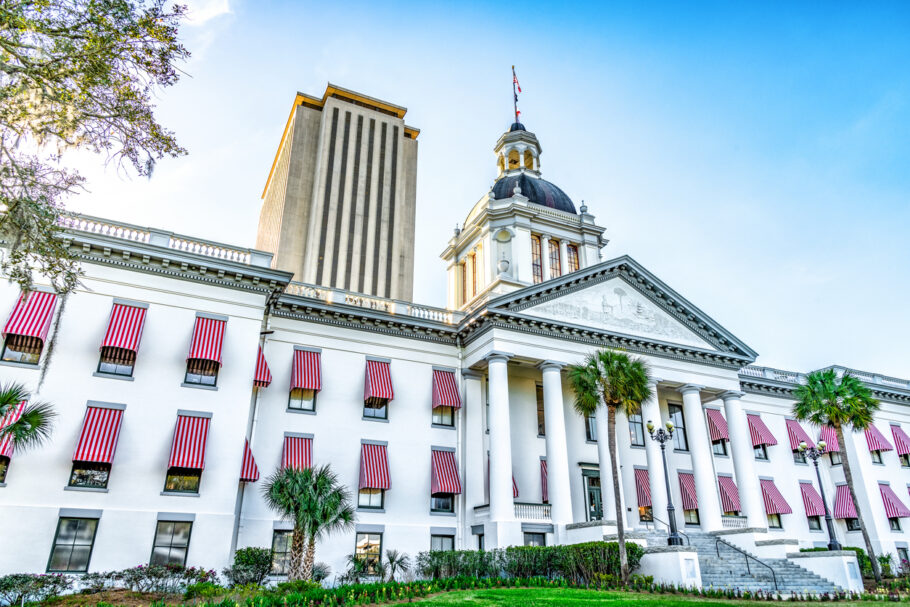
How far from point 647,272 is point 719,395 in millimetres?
8074

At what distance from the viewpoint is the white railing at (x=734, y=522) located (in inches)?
1212

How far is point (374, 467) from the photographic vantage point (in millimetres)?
27219

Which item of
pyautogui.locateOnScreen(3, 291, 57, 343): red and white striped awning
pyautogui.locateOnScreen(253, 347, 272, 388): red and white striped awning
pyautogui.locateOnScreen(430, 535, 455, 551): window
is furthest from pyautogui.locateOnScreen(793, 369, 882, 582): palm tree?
pyautogui.locateOnScreen(3, 291, 57, 343): red and white striped awning

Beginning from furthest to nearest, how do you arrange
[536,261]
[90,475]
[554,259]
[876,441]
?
1. [554,259]
2. [876,441]
3. [536,261]
4. [90,475]

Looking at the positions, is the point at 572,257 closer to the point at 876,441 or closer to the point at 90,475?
the point at 876,441

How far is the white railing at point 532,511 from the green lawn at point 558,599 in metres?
6.37

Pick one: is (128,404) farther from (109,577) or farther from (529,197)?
(529,197)

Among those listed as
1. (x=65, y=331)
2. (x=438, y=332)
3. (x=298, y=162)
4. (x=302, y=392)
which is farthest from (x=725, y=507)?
(x=298, y=162)

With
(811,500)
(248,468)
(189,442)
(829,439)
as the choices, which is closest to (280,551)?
(248,468)

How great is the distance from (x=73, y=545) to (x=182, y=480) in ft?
12.2

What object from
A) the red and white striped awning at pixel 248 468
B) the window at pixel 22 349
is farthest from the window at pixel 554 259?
the window at pixel 22 349

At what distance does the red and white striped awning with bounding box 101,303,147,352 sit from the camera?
2281 centimetres

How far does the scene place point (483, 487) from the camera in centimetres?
2841

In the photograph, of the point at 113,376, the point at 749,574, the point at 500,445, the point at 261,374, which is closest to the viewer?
the point at 113,376
